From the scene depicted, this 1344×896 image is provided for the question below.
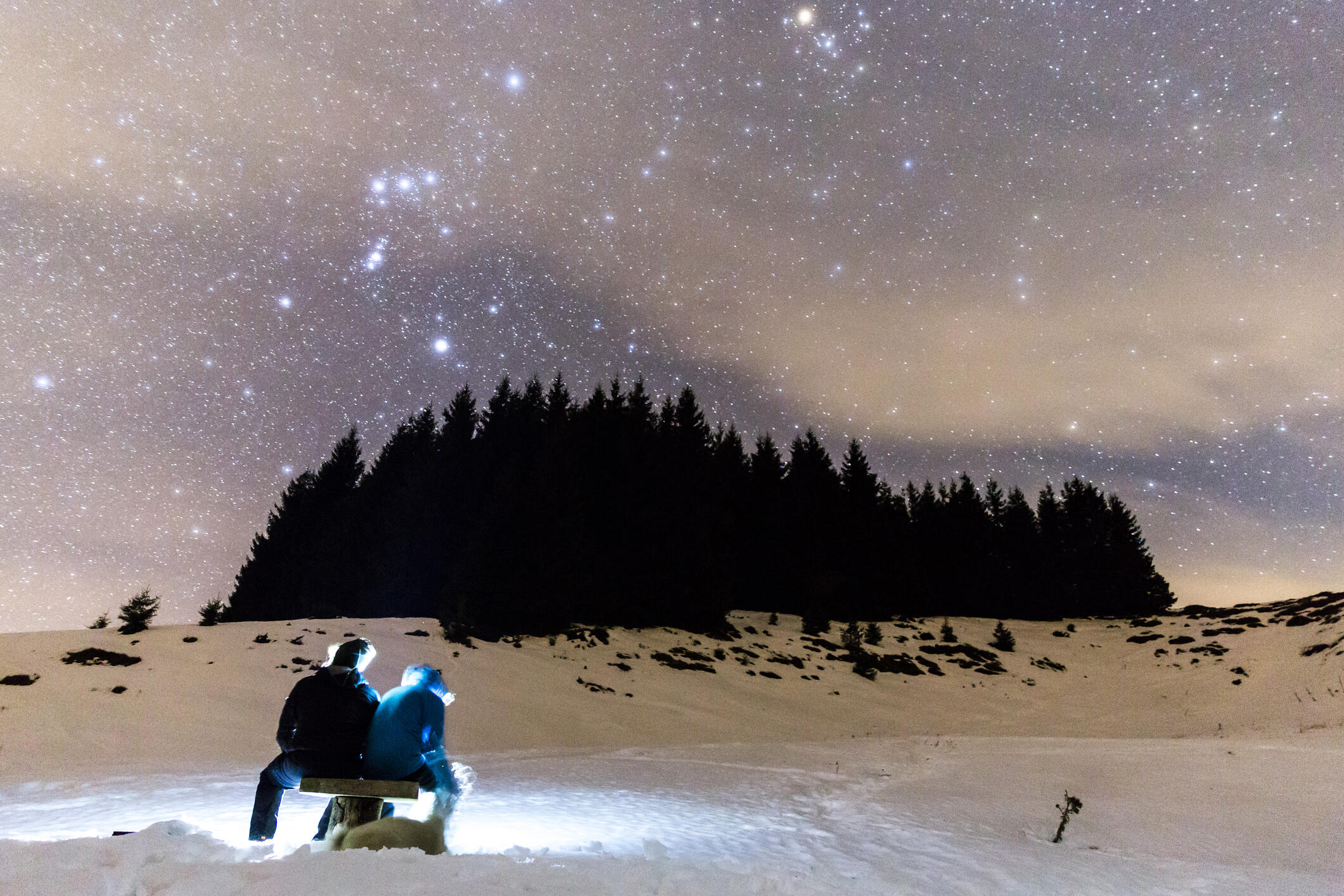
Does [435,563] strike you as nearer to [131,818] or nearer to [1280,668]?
[131,818]

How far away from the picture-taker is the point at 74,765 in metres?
8.81

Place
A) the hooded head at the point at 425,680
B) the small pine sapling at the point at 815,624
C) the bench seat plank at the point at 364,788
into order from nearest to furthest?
the bench seat plank at the point at 364,788 < the hooded head at the point at 425,680 < the small pine sapling at the point at 815,624

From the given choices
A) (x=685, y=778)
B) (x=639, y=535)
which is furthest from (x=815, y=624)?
(x=685, y=778)

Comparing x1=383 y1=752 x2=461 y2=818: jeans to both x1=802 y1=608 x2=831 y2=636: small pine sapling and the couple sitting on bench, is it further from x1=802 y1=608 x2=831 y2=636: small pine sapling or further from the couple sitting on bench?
x1=802 y1=608 x2=831 y2=636: small pine sapling

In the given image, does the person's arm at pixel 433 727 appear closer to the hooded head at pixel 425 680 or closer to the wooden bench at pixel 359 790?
the hooded head at pixel 425 680

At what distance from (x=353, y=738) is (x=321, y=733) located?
0.24 meters

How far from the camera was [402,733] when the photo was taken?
480 centimetres

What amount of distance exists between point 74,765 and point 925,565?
4173cm

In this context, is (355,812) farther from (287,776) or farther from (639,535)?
(639,535)

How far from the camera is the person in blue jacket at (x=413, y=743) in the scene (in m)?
4.77

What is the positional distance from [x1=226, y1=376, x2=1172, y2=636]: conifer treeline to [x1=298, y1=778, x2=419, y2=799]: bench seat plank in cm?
1532

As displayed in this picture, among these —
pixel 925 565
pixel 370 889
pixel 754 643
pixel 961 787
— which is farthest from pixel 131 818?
pixel 925 565

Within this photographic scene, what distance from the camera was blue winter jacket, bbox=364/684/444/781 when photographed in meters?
4.76

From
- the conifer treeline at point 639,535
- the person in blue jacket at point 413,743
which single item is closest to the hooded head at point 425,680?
the person in blue jacket at point 413,743
